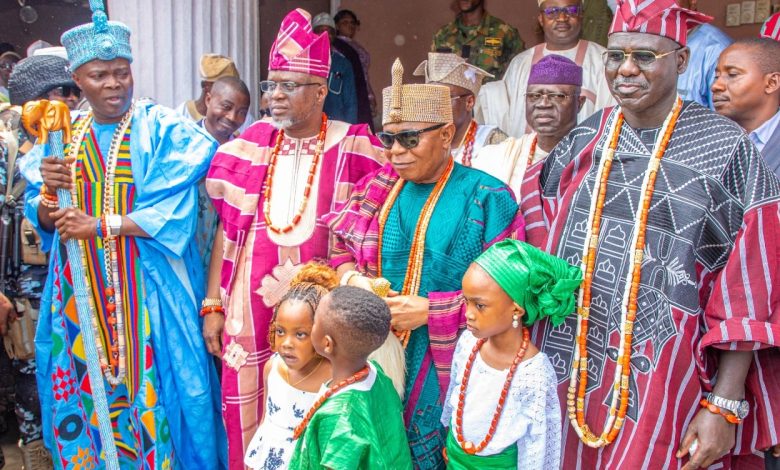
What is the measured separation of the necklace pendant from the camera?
264 cm

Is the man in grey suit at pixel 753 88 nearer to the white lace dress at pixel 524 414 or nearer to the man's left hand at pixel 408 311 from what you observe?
the white lace dress at pixel 524 414

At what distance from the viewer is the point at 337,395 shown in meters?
2.61

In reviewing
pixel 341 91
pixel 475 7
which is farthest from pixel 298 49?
pixel 341 91

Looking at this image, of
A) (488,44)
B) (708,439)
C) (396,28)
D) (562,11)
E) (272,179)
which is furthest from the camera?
(396,28)

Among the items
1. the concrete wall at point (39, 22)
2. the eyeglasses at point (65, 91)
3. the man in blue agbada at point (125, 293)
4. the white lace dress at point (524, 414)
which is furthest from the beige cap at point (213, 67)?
the concrete wall at point (39, 22)

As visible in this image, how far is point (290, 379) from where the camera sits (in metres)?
3.01

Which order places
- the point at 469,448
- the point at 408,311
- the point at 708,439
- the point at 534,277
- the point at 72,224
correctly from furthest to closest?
the point at 72,224, the point at 408,311, the point at 469,448, the point at 534,277, the point at 708,439

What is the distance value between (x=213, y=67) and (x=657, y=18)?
352cm

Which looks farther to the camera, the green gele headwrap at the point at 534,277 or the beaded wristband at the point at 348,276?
the beaded wristband at the point at 348,276

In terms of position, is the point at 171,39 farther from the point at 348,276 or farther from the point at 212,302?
the point at 348,276

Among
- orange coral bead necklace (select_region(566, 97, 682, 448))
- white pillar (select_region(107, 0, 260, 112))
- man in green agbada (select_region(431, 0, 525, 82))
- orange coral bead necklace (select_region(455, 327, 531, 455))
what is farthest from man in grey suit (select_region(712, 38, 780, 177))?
white pillar (select_region(107, 0, 260, 112))

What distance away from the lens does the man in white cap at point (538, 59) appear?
465cm

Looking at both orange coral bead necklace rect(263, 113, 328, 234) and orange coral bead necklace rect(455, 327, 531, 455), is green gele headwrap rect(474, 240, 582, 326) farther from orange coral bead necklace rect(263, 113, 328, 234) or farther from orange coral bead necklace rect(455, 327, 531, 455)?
orange coral bead necklace rect(263, 113, 328, 234)

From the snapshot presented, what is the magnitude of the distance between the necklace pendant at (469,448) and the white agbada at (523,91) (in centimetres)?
234
